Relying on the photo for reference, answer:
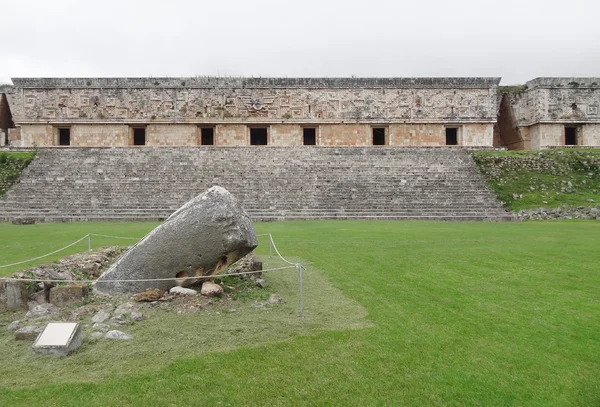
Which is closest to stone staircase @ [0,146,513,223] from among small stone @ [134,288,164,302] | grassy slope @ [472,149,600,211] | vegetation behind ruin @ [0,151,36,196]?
vegetation behind ruin @ [0,151,36,196]

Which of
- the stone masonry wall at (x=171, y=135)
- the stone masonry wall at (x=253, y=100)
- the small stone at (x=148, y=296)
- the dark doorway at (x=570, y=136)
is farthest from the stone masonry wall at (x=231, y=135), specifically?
the small stone at (x=148, y=296)

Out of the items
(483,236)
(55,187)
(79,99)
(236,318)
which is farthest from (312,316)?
(79,99)

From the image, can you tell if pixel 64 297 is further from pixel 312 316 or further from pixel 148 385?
pixel 312 316

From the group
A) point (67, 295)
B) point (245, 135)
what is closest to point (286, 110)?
point (245, 135)

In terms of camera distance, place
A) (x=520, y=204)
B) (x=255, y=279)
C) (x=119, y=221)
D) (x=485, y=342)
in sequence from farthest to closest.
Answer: (x=520, y=204)
(x=119, y=221)
(x=255, y=279)
(x=485, y=342)

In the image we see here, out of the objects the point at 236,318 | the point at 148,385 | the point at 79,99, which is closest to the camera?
the point at 148,385

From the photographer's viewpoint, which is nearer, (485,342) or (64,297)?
(485,342)

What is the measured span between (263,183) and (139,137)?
35.7 feet

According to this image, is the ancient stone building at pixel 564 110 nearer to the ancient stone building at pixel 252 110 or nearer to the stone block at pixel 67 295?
the ancient stone building at pixel 252 110

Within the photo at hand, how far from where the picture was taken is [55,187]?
17.6 meters

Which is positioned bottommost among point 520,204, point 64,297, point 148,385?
point 148,385

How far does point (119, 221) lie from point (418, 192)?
1158 cm

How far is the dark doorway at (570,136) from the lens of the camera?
2566cm

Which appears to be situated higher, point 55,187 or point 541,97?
point 541,97
